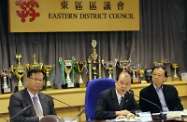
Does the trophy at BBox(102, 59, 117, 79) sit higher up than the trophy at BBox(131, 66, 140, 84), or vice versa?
the trophy at BBox(102, 59, 117, 79)

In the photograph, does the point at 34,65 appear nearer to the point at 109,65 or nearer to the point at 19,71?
the point at 19,71

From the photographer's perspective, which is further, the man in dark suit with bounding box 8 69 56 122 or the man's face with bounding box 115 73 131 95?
the man's face with bounding box 115 73 131 95

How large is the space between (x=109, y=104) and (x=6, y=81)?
1718mm

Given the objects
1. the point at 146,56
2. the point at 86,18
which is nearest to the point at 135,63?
the point at 146,56

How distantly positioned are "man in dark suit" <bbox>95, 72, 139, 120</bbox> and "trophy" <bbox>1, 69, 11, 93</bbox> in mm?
1585

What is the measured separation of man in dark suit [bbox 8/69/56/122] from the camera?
323 centimetres

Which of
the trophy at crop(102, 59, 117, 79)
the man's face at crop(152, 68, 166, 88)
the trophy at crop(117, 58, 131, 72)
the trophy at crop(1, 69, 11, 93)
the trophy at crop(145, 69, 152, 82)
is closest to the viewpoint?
the man's face at crop(152, 68, 166, 88)

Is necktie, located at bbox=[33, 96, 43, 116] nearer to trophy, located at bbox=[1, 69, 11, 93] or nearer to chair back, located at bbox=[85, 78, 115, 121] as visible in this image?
chair back, located at bbox=[85, 78, 115, 121]

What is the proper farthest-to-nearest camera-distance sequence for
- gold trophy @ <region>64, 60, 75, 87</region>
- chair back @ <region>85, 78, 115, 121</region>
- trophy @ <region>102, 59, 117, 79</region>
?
1. trophy @ <region>102, 59, 117, 79</region>
2. gold trophy @ <region>64, 60, 75, 87</region>
3. chair back @ <region>85, 78, 115, 121</region>

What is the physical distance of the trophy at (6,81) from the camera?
456cm

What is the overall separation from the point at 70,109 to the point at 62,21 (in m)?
1.21

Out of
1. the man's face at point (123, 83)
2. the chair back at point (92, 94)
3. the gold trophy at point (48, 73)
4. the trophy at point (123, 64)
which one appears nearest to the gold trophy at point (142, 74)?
the trophy at point (123, 64)

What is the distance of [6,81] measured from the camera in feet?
15.1

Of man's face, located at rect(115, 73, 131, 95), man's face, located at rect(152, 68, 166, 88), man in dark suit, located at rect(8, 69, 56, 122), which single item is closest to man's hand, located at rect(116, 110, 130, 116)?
man's face, located at rect(115, 73, 131, 95)
